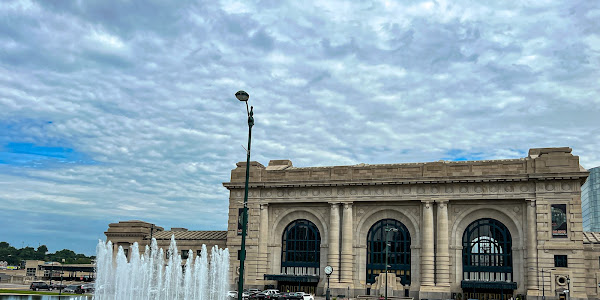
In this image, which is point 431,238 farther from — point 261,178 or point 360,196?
point 261,178

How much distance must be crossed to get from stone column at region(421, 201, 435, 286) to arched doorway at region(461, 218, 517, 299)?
3612 millimetres

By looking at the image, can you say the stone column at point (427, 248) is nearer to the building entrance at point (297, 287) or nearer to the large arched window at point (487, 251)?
the large arched window at point (487, 251)

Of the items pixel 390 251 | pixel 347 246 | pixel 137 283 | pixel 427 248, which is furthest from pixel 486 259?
pixel 137 283

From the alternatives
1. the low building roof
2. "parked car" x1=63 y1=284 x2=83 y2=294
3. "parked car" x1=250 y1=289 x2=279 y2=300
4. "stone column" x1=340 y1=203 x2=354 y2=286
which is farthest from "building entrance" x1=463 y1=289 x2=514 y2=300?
"parked car" x1=63 y1=284 x2=83 y2=294

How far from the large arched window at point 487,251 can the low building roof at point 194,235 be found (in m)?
31.8

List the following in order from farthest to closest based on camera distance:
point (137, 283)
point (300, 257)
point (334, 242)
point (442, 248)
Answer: point (300, 257), point (334, 242), point (442, 248), point (137, 283)

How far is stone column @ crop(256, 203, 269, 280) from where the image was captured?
68.2 meters

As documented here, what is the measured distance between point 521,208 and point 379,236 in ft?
53.4

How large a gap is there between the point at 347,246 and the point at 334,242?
1.65 meters

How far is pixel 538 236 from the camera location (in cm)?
5697

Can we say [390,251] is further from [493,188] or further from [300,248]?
[493,188]

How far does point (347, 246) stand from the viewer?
2549 inches

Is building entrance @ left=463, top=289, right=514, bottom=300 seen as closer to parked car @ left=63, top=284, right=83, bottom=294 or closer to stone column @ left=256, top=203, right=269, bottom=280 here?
stone column @ left=256, top=203, right=269, bottom=280

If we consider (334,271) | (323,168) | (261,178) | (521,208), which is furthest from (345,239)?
(521,208)
